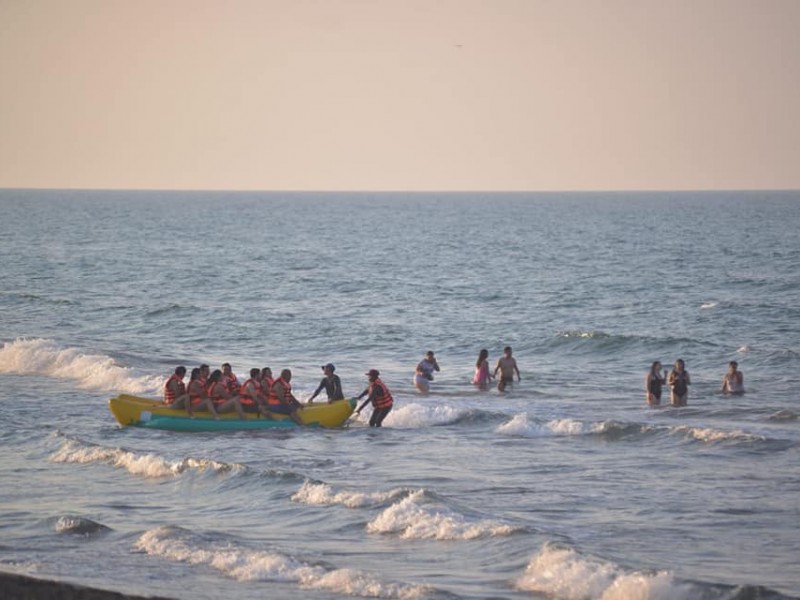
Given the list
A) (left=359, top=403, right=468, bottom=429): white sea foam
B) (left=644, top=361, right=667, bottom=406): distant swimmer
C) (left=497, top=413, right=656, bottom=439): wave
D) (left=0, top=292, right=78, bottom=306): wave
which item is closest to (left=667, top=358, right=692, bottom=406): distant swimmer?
(left=644, top=361, right=667, bottom=406): distant swimmer

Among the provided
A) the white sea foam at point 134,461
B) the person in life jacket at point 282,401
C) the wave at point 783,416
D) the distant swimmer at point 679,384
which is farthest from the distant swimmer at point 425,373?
the white sea foam at point 134,461

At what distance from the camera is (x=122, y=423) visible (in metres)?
24.6

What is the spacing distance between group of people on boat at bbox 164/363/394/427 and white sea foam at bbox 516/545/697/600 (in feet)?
32.1

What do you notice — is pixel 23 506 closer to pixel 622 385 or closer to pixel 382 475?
pixel 382 475

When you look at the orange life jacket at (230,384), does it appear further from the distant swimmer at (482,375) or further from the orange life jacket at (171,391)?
the distant swimmer at (482,375)

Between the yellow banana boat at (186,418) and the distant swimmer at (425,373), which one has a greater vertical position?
the distant swimmer at (425,373)

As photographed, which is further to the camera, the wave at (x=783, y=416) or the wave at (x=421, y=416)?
the wave at (x=421, y=416)

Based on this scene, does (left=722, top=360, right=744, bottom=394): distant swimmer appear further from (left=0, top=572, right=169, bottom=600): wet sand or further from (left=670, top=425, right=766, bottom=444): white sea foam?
(left=0, top=572, right=169, bottom=600): wet sand

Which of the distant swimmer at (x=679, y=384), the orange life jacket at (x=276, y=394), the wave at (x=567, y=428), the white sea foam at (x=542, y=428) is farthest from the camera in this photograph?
the distant swimmer at (x=679, y=384)

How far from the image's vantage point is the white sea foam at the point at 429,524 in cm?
1678

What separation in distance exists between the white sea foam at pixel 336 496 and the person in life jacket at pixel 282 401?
227 inches


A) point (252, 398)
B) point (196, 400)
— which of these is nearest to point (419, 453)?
point (252, 398)

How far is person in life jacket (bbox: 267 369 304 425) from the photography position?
24938 mm

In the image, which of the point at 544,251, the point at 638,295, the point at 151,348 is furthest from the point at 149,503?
the point at 544,251
